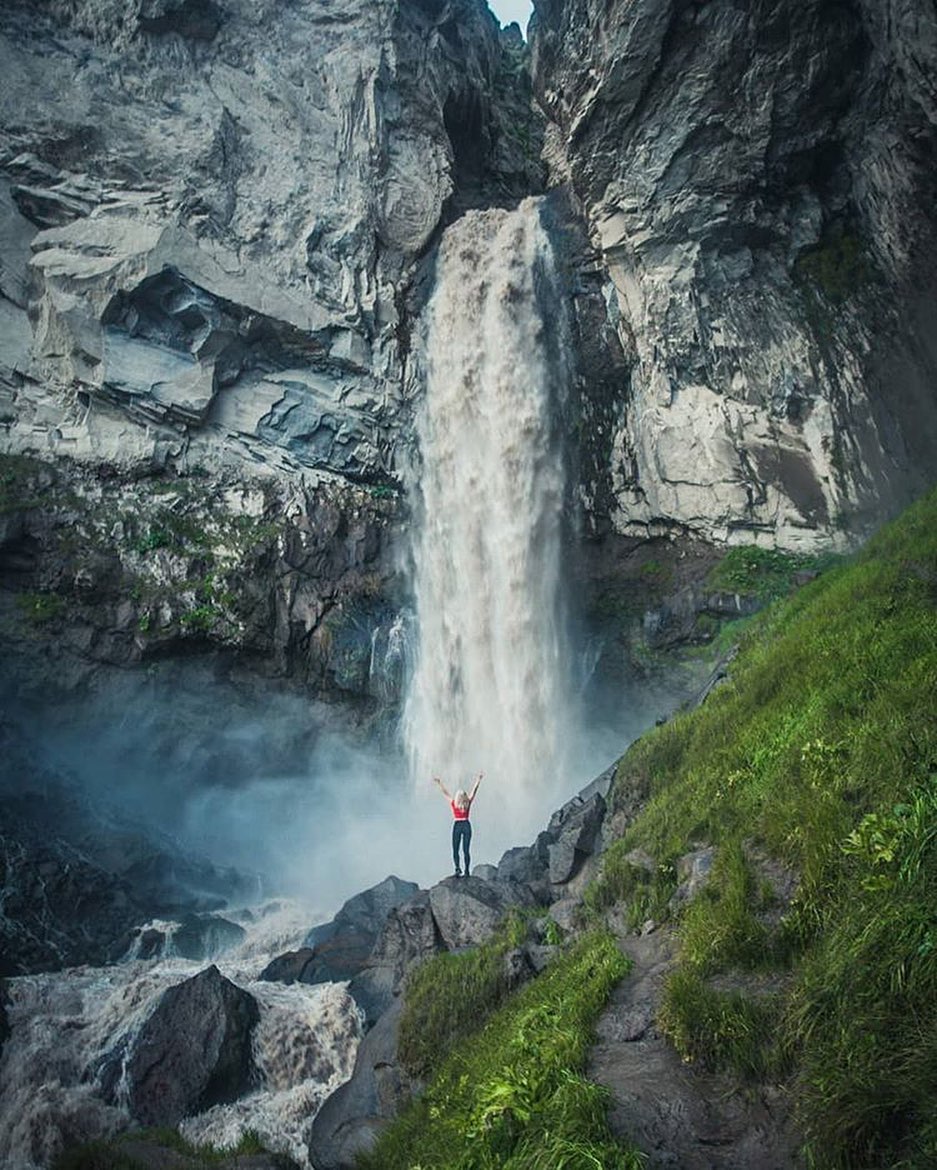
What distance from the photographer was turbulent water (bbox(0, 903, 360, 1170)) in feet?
24.8

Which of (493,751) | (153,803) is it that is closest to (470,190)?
(493,751)

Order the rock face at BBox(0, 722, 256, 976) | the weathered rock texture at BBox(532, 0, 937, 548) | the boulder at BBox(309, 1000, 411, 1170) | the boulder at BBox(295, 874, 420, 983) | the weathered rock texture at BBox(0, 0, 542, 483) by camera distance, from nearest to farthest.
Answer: the boulder at BBox(309, 1000, 411, 1170) → the boulder at BBox(295, 874, 420, 983) → the rock face at BBox(0, 722, 256, 976) → the weathered rock texture at BBox(532, 0, 937, 548) → the weathered rock texture at BBox(0, 0, 542, 483)

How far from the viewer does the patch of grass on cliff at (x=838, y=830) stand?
293 cm

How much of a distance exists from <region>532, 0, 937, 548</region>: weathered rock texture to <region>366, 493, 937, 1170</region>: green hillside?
1026cm

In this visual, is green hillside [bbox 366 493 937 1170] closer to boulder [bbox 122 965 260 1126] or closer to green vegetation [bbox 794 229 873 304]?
boulder [bbox 122 965 260 1126]

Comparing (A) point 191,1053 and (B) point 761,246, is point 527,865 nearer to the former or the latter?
(A) point 191,1053

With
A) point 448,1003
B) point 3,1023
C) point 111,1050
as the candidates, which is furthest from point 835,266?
point 3,1023

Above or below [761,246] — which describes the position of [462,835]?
below

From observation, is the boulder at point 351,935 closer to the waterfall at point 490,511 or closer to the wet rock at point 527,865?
the wet rock at point 527,865

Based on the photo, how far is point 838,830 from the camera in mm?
4660

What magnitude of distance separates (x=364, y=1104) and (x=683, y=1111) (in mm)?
4056

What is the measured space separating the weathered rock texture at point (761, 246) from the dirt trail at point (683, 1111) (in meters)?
15.7

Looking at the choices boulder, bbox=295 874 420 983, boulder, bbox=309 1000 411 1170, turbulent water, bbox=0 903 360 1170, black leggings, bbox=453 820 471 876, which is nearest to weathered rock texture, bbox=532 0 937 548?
black leggings, bbox=453 820 471 876

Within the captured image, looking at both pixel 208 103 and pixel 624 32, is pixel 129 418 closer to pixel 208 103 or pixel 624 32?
pixel 208 103
